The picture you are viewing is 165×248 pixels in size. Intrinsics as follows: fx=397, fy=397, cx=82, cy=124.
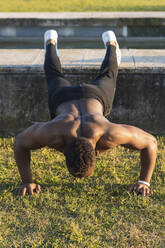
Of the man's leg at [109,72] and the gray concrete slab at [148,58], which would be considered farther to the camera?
the gray concrete slab at [148,58]

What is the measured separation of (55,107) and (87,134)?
0.66 meters

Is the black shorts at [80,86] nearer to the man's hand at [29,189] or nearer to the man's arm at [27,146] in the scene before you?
the man's arm at [27,146]

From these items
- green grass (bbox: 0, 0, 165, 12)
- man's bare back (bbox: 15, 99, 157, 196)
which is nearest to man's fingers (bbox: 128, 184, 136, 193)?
man's bare back (bbox: 15, 99, 157, 196)

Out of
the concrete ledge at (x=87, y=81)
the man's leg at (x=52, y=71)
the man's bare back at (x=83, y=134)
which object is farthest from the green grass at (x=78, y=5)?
the man's bare back at (x=83, y=134)

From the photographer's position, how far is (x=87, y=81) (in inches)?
189

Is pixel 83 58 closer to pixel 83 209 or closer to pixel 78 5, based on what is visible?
pixel 83 209

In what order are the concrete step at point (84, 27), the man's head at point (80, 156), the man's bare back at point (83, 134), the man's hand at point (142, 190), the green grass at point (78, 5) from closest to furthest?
the man's head at point (80, 156), the man's bare back at point (83, 134), the man's hand at point (142, 190), the concrete step at point (84, 27), the green grass at point (78, 5)

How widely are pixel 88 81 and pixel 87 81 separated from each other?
12 mm

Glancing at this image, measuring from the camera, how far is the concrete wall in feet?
15.6

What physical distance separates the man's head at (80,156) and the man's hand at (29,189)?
2.61 ft

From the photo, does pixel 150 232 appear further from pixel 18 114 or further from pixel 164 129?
pixel 18 114

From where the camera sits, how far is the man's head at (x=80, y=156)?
3023 mm

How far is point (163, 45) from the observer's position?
1029 cm

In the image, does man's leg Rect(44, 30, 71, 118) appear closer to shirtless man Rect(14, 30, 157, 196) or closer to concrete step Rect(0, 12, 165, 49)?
shirtless man Rect(14, 30, 157, 196)
